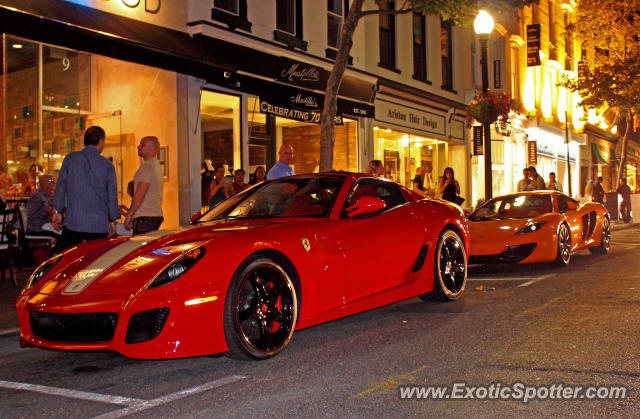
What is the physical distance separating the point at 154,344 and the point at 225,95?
35.4 ft

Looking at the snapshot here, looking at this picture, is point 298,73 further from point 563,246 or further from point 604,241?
point 563,246

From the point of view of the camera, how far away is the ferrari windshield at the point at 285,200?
604cm

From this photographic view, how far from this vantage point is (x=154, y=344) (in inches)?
174

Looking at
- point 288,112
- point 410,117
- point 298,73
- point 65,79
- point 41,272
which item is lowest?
point 41,272

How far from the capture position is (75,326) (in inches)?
182

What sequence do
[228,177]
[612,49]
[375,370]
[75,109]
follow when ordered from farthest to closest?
[612,49]
[228,177]
[75,109]
[375,370]

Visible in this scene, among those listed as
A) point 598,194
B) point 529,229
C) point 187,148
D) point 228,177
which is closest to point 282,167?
point 529,229

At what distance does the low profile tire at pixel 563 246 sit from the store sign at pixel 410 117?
399 inches

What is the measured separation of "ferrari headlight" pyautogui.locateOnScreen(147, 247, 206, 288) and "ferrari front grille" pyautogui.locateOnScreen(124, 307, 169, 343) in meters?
0.19

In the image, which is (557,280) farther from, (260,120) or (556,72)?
(556,72)

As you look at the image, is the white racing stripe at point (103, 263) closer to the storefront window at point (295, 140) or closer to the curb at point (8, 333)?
the curb at point (8, 333)

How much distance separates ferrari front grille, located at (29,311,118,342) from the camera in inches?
177

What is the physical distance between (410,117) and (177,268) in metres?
18.6

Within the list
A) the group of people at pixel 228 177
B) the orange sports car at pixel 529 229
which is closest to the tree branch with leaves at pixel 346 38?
the group of people at pixel 228 177
